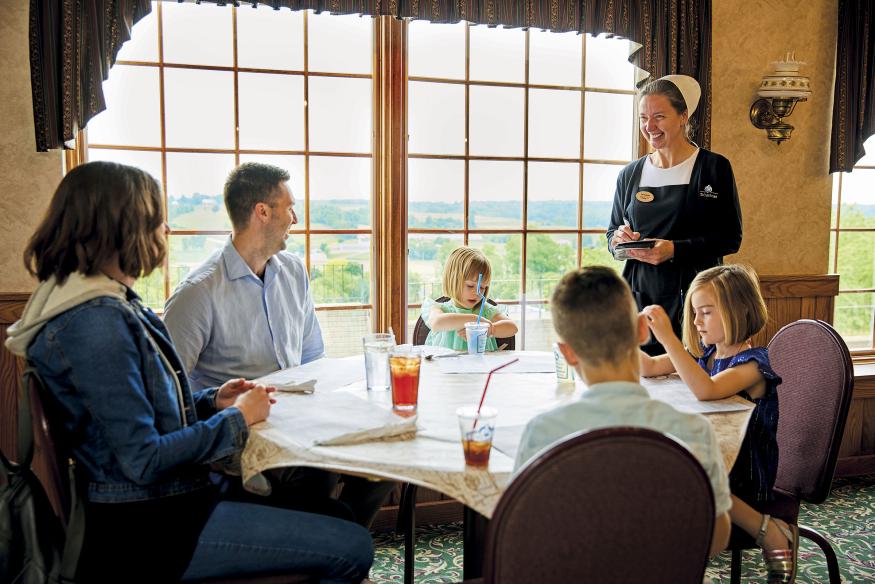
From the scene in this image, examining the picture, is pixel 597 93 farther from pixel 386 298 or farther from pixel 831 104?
pixel 386 298

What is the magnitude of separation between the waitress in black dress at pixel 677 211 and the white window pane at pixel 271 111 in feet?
4.78

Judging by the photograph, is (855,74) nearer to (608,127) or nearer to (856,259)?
(856,259)

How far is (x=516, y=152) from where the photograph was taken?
3.59 m

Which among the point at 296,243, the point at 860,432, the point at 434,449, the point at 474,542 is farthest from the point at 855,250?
the point at 434,449

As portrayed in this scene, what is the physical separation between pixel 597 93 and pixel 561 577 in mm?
3029

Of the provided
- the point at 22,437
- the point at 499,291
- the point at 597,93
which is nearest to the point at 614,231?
the point at 499,291

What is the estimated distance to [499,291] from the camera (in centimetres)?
361

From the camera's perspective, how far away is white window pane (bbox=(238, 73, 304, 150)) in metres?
3.20

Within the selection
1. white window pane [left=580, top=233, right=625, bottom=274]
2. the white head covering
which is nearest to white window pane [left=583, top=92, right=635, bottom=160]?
Result: white window pane [left=580, top=233, right=625, bottom=274]

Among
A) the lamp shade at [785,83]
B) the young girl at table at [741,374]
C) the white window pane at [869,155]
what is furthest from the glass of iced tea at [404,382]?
the white window pane at [869,155]

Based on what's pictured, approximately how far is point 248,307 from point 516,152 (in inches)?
72.3

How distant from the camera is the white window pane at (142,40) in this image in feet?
9.92

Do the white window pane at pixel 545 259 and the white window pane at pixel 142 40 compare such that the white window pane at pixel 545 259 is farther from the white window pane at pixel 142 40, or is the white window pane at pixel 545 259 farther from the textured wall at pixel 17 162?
the textured wall at pixel 17 162

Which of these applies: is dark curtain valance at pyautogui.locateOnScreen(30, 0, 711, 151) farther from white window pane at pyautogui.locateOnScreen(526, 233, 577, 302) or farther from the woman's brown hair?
the woman's brown hair
